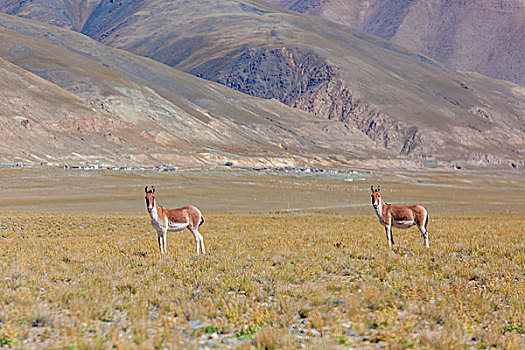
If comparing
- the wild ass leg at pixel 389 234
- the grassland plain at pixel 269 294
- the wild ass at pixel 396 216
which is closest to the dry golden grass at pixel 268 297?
the grassland plain at pixel 269 294

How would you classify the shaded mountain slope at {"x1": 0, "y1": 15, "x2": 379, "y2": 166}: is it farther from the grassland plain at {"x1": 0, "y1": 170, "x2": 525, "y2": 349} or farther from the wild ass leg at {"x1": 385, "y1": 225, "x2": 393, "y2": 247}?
the wild ass leg at {"x1": 385, "y1": 225, "x2": 393, "y2": 247}

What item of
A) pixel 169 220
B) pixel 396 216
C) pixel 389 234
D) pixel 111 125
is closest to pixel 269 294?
pixel 169 220

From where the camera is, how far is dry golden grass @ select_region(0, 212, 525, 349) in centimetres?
779

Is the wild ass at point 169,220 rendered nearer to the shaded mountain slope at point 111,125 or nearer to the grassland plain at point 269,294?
the grassland plain at point 269,294

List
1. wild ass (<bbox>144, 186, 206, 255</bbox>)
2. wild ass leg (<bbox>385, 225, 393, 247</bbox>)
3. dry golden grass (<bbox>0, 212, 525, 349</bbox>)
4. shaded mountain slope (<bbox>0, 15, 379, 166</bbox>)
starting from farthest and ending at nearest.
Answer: shaded mountain slope (<bbox>0, 15, 379, 166</bbox>) < wild ass leg (<bbox>385, 225, 393, 247</bbox>) < wild ass (<bbox>144, 186, 206, 255</bbox>) < dry golden grass (<bbox>0, 212, 525, 349</bbox>)

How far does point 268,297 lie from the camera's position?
1023cm

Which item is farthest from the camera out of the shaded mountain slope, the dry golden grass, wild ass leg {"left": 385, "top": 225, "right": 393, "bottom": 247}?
the shaded mountain slope

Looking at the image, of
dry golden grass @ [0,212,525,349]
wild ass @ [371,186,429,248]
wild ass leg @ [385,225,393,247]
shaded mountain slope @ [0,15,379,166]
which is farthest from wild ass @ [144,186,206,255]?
shaded mountain slope @ [0,15,379,166]

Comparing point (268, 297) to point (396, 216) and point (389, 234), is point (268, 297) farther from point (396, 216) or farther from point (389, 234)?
point (396, 216)

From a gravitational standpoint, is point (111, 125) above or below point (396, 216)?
above

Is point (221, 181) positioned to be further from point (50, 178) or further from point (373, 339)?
point (373, 339)

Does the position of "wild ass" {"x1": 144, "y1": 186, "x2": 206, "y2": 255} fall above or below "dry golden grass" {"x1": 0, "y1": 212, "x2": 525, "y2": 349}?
above

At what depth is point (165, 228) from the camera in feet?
52.1

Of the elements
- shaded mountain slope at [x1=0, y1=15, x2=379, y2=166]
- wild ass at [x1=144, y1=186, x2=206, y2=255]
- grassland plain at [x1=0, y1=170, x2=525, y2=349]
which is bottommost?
grassland plain at [x1=0, y1=170, x2=525, y2=349]
